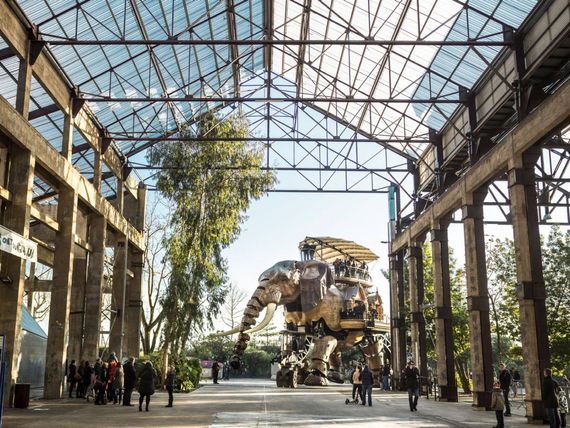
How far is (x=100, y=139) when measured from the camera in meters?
29.7

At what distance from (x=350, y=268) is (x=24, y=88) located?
26865 millimetres

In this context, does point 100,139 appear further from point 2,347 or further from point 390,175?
point 2,347

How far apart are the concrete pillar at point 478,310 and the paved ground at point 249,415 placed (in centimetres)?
91

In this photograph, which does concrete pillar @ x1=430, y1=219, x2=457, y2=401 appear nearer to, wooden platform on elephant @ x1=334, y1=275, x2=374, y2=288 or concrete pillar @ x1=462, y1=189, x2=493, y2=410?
concrete pillar @ x1=462, y1=189, x2=493, y2=410

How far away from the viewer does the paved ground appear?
14.8 m

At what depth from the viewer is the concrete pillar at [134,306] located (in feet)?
122

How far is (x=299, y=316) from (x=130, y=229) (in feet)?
35.8

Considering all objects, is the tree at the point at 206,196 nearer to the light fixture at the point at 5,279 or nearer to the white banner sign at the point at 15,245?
the light fixture at the point at 5,279

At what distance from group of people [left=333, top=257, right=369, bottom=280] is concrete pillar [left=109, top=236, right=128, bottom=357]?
14.2 m

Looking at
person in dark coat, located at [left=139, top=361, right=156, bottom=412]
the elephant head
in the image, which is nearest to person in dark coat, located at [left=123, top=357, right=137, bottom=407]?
person in dark coat, located at [left=139, top=361, right=156, bottom=412]

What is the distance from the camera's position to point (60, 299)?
77.3 ft

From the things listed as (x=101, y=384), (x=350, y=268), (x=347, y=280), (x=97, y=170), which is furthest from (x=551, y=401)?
(x=350, y=268)

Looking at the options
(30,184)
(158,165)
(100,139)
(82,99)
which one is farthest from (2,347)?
(158,165)

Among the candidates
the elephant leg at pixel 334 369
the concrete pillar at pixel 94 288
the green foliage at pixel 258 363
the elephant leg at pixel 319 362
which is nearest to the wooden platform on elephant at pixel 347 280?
the elephant leg at pixel 334 369
